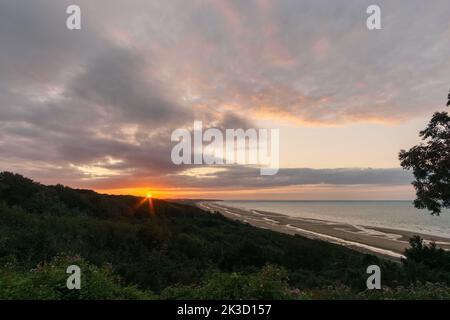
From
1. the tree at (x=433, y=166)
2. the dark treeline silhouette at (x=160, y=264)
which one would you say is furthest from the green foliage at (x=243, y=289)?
the tree at (x=433, y=166)

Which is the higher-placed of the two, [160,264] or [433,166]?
[433,166]

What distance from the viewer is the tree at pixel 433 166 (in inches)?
520

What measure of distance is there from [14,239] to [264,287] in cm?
1219

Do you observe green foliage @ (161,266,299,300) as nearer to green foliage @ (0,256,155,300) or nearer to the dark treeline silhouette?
the dark treeline silhouette

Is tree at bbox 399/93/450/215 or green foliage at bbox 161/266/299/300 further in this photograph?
tree at bbox 399/93/450/215

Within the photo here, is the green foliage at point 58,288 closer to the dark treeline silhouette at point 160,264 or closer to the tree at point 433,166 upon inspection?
the dark treeline silhouette at point 160,264

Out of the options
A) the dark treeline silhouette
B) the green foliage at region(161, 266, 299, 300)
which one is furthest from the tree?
the green foliage at region(161, 266, 299, 300)

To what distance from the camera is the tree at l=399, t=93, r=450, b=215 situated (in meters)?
13.2

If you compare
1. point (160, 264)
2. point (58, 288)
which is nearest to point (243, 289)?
point (58, 288)

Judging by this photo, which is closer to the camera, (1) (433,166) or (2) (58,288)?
(2) (58,288)

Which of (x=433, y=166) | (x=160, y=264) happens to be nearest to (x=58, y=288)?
(x=160, y=264)

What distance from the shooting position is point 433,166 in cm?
1358

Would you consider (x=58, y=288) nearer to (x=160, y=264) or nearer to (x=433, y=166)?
(x=160, y=264)
